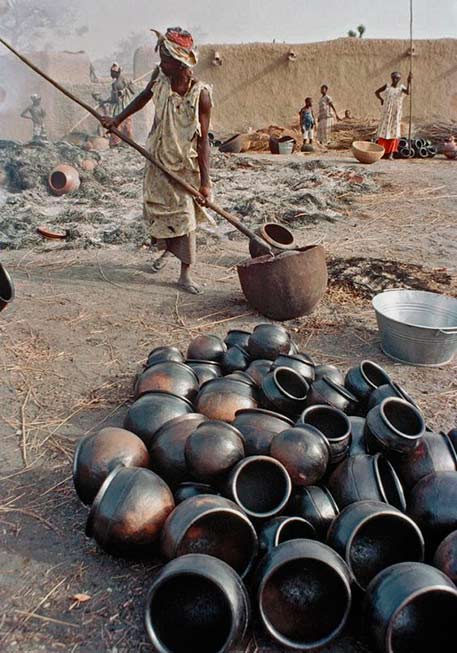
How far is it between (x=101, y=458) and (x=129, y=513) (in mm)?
362

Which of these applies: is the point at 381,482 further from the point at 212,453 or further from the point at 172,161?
the point at 172,161

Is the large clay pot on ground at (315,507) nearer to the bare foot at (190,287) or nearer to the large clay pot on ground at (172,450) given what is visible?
the large clay pot on ground at (172,450)

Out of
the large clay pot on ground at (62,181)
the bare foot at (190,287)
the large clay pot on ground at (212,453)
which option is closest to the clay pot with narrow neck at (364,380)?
the large clay pot on ground at (212,453)

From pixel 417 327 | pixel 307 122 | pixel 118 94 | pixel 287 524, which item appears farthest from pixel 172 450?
pixel 307 122

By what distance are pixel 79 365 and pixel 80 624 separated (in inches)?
92.9

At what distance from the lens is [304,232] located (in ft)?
27.3

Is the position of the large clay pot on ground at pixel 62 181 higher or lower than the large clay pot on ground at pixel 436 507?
higher

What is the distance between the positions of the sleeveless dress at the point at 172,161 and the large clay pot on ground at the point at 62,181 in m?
5.32

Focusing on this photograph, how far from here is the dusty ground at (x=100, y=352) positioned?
2.39 m

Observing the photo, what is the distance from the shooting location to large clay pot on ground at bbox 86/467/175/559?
8.11 feet

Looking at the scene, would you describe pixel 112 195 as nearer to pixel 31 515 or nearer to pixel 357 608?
pixel 31 515

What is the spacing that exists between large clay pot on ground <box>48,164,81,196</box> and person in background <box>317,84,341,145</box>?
12.0 meters

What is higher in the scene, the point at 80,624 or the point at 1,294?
the point at 1,294

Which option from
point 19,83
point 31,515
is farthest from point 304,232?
point 19,83
